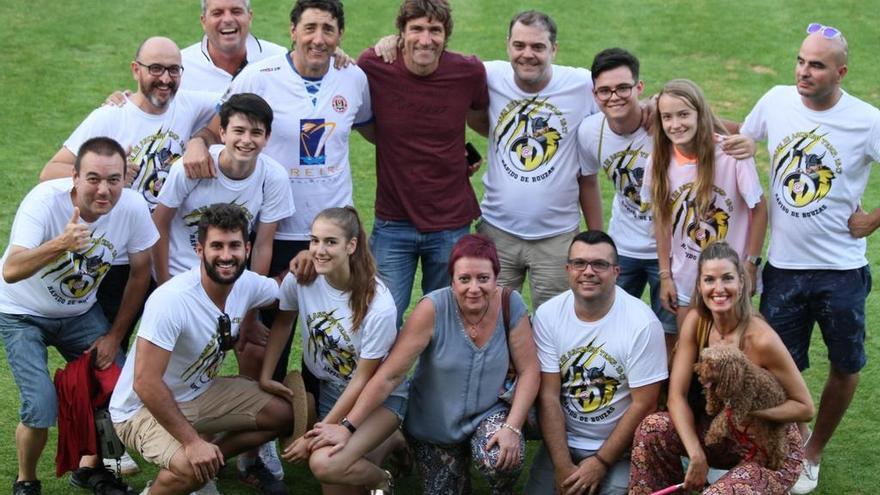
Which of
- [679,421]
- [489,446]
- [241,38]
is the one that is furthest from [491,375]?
[241,38]

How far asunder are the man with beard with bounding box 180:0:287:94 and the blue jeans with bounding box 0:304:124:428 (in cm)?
147

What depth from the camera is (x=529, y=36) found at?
7117 mm

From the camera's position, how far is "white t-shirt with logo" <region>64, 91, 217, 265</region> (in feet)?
23.0

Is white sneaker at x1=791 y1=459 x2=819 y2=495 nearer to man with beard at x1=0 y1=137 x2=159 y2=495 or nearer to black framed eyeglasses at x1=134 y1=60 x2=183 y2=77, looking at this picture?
man with beard at x1=0 y1=137 x2=159 y2=495

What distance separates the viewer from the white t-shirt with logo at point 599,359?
652cm

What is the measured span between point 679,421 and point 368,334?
4.84 ft

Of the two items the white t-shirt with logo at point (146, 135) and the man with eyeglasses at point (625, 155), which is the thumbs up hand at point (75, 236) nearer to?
the white t-shirt with logo at point (146, 135)

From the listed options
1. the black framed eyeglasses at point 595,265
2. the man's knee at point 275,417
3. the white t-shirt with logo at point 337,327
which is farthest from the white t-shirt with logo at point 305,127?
the black framed eyeglasses at point 595,265

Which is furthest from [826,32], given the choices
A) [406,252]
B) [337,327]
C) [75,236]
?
[75,236]

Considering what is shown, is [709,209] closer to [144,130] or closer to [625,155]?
[625,155]

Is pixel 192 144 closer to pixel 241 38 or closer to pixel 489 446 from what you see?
pixel 241 38

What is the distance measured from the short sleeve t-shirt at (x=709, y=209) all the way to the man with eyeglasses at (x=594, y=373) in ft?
1.47

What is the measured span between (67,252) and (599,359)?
2.53 metres

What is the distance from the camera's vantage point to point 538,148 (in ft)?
24.0
